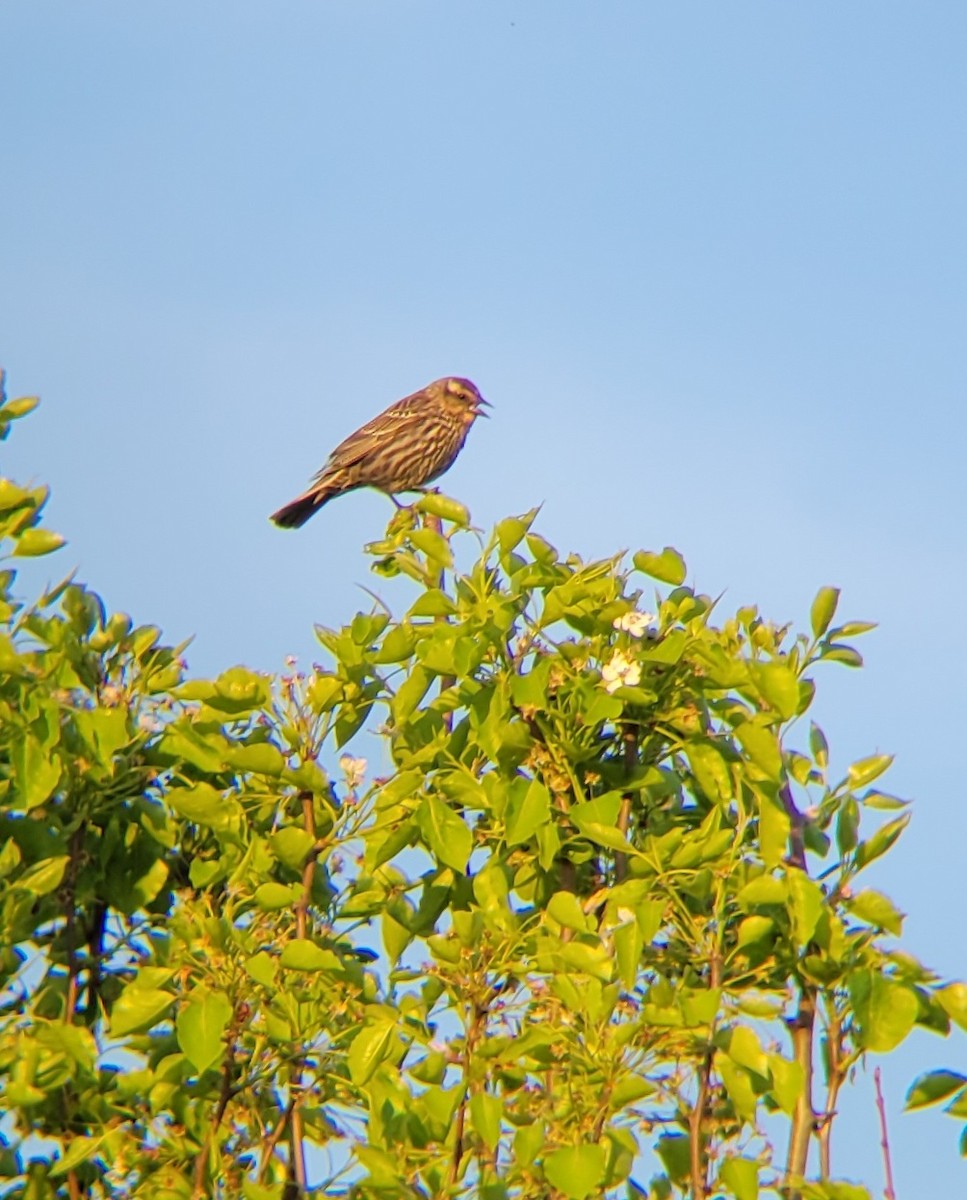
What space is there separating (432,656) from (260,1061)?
94 cm

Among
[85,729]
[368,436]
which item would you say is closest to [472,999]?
[85,729]

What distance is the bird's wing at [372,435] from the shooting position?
42.5 ft

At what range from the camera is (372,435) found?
13398 mm

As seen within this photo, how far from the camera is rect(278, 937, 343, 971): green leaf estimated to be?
11.6 ft

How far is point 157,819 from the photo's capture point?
4184 millimetres

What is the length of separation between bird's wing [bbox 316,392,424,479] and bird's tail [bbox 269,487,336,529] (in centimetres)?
32

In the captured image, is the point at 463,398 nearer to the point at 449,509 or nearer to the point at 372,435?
the point at 372,435

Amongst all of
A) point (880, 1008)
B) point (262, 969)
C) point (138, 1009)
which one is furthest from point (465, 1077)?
point (880, 1008)

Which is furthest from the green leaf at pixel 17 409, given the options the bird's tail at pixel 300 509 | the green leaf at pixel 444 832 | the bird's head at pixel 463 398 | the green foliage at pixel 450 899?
the bird's head at pixel 463 398

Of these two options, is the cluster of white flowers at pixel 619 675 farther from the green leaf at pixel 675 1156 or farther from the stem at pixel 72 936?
the stem at pixel 72 936

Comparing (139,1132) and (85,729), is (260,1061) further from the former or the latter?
(85,729)

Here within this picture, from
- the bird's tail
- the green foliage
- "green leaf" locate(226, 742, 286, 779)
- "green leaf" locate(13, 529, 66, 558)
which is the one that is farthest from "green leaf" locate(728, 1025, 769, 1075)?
the bird's tail

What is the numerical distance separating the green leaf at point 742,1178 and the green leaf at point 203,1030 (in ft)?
3.29

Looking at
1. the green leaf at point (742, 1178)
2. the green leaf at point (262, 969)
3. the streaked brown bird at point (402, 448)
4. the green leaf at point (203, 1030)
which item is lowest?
the green leaf at point (742, 1178)
